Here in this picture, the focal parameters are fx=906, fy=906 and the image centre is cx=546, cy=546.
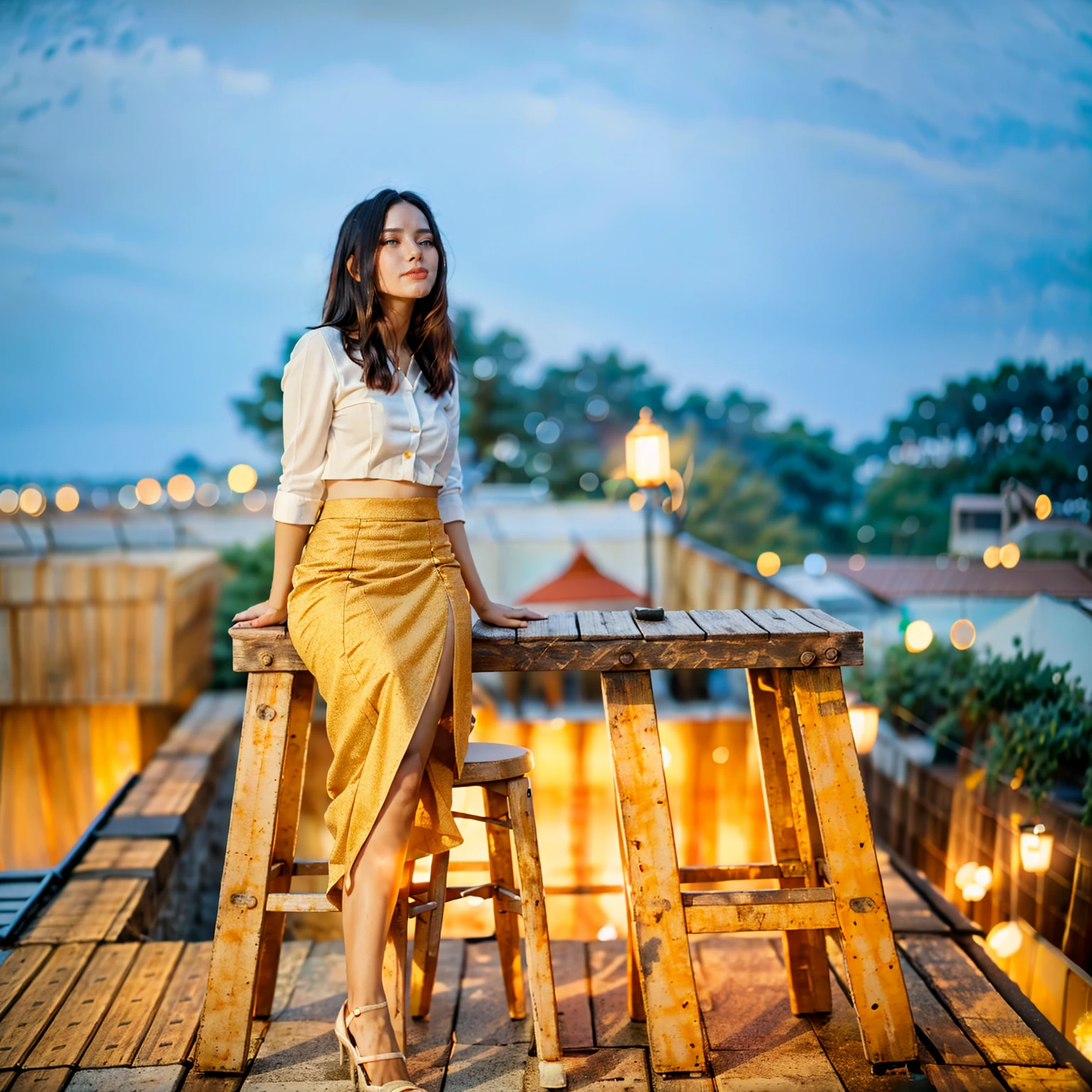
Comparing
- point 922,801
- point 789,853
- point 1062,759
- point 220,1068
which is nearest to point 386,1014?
point 220,1068

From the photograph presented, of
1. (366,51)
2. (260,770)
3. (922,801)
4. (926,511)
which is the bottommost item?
(922,801)

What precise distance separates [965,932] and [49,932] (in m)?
2.17

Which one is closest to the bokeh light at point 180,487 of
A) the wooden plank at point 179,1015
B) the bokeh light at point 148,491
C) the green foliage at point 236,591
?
the bokeh light at point 148,491

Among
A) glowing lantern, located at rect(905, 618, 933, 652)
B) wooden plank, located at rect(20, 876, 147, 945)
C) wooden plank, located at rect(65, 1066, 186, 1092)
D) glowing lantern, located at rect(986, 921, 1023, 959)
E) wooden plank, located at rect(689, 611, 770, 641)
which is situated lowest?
glowing lantern, located at rect(986, 921, 1023, 959)

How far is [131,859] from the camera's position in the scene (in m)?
2.66

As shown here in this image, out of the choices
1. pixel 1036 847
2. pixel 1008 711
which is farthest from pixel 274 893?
pixel 1008 711

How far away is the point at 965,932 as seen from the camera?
2166 mm

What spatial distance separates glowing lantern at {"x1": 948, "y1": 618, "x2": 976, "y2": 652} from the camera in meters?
3.26

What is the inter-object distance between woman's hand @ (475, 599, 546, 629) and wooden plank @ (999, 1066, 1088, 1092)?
110cm

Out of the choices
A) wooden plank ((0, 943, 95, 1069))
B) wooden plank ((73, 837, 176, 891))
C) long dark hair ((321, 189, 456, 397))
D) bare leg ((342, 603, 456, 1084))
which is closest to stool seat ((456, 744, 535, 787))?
bare leg ((342, 603, 456, 1084))

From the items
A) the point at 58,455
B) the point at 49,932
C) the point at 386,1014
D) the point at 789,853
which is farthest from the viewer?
the point at 58,455

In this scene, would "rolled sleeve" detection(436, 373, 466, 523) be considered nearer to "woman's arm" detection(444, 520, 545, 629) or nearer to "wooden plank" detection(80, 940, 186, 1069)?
"woman's arm" detection(444, 520, 545, 629)

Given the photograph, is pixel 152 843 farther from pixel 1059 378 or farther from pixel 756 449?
pixel 756 449

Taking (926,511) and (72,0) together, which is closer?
(926,511)
